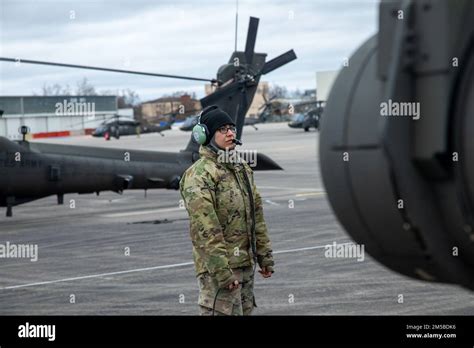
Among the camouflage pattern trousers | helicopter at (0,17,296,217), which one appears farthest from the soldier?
helicopter at (0,17,296,217)

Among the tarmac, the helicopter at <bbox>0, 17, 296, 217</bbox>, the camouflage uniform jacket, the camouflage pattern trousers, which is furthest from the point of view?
the helicopter at <bbox>0, 17, 296, 217</bbox>

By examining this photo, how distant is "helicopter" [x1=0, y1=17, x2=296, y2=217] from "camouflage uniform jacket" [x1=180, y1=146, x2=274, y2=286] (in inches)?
406

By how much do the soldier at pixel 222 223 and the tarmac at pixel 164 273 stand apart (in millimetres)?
1205

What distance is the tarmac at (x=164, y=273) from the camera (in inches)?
373

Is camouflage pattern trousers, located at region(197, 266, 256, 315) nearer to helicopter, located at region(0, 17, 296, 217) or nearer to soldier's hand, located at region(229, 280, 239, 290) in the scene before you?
soldier's hand, located at region(229, 280, 239, 290)

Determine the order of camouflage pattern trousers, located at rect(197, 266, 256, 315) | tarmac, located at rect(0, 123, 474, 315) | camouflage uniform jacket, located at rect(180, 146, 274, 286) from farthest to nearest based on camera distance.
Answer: tarmac, located at rect(0, 123, 474, 315), camouflage pattern trousers, located at rect(197, 266, 256, 315), camouflage uniform jacket, located at rect(180, 146, 274, 286)

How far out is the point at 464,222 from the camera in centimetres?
247

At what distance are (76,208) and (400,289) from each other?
13548 millimetres

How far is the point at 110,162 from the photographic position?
19.2 metres

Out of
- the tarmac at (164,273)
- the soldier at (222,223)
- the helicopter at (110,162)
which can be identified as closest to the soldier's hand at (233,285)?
the soldier at (222,223)

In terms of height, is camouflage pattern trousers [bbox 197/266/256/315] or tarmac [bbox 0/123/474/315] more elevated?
camouflage pattern trousers [bbox 197/266/256/315]

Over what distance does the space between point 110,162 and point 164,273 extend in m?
7.67

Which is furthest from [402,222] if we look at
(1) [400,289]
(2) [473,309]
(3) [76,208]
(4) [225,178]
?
(3) [76,208]

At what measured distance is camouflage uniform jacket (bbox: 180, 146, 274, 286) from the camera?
239 inches
